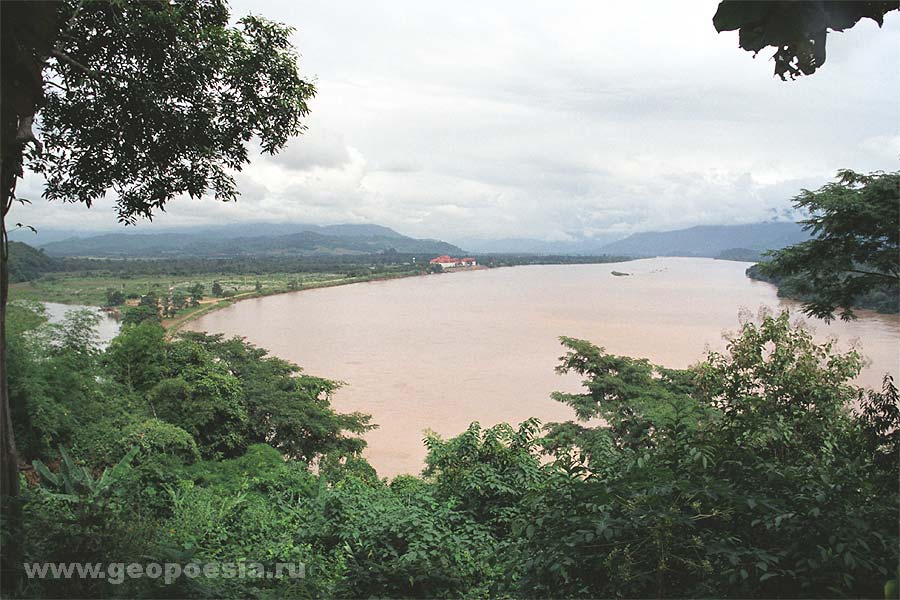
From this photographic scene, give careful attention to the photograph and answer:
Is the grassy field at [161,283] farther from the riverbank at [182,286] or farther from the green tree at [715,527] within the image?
the green tree at [715,527]

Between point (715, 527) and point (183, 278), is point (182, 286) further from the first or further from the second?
point (715, 527)

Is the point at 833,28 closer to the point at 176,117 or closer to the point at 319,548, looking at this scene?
the point at 176,117

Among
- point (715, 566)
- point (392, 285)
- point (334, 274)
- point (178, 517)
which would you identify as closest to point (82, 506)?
point (178, 517)

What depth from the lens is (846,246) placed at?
3838mm

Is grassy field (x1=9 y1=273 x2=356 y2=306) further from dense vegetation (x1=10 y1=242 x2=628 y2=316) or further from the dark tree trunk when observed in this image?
the dark tree trunk

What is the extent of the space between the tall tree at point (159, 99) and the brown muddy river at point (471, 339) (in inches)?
191

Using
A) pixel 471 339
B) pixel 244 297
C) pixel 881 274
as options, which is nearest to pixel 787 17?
pixel 881 274

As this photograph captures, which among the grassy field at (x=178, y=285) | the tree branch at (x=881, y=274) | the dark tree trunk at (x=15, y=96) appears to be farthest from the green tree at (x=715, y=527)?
the grassy field at (x=178, y=285)

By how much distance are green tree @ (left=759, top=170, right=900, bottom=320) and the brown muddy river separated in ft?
2.99

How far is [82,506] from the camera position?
1961 millimetres

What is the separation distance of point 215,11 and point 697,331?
64.2ft

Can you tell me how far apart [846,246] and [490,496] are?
3.12 meters

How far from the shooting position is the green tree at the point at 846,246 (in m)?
3.57

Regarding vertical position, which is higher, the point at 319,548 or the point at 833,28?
Answer: the point at 833,28
